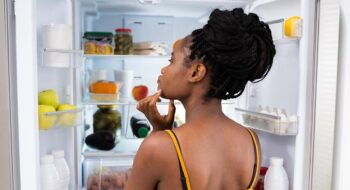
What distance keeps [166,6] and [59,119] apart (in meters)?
0.84

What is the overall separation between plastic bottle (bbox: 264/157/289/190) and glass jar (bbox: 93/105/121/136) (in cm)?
92

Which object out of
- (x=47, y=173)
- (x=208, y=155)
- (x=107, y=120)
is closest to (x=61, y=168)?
(x=47, y=173)

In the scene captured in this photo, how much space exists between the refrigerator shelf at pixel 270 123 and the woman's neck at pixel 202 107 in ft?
1.77

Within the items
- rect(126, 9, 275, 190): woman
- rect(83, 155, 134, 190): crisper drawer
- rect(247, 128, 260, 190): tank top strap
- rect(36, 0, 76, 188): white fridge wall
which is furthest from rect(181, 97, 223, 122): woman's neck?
rect(83, 155, 134, 190): crisper drawer

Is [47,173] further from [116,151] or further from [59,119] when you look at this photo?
[116,151]

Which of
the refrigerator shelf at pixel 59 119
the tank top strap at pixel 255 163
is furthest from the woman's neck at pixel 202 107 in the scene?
the refrigerator shelf at pixel 59 119

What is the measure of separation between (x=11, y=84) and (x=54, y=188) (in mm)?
508

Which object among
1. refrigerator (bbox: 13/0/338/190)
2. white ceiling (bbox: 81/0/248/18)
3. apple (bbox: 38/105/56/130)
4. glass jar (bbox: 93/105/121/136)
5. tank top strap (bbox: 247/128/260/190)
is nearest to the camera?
tank top strap (bbox: 247/128/260/190)

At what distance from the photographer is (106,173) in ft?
6.28

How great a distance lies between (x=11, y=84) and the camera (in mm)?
1160

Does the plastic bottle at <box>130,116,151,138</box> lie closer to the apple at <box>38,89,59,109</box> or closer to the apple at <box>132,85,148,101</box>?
the apple at <box>132,85,148,101</box>

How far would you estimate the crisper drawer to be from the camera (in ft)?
6.16

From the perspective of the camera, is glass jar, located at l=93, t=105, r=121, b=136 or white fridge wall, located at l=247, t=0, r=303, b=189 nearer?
white fridge wall, located at l=247, t=0, r=303, b=189

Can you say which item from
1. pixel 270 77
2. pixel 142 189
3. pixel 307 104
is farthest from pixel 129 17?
pixel 142 189
